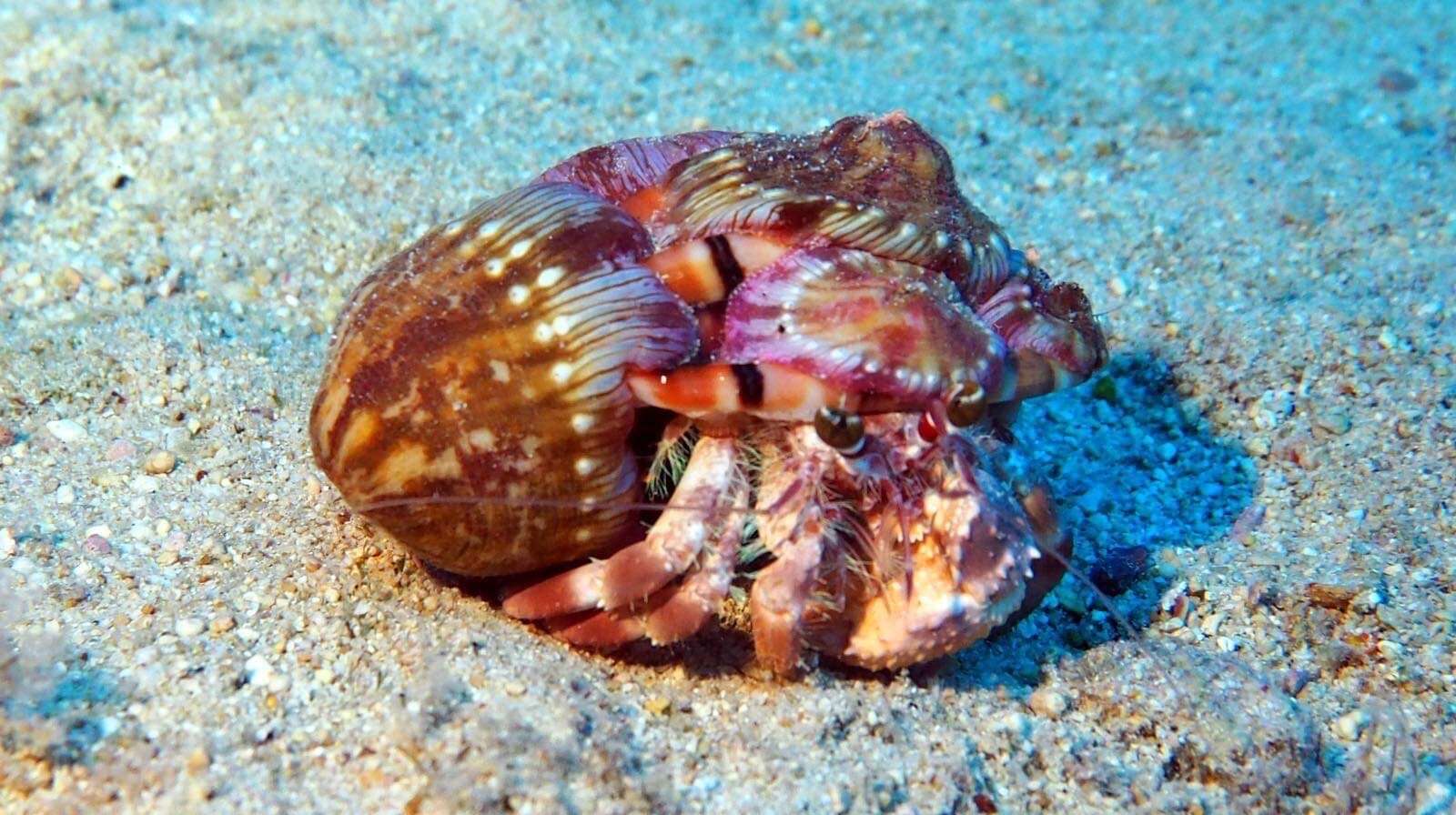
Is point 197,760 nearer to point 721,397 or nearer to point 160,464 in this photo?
point 160,464

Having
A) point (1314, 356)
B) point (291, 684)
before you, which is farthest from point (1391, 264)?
point (291, 684)

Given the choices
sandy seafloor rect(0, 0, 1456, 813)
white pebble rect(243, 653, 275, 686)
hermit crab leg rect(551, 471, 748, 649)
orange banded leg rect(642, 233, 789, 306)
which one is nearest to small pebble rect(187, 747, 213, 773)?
sandy seafloor rect(0, 0, 1456, 813)

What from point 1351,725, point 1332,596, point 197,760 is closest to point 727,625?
point 197,760

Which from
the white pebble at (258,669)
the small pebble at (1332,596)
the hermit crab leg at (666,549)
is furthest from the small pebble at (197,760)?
the small pebble at (1332,596)

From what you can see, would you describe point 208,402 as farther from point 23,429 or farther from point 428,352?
point 428,352

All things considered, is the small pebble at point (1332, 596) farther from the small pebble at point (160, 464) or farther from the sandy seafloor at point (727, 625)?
the small pebble at point (160, 464)

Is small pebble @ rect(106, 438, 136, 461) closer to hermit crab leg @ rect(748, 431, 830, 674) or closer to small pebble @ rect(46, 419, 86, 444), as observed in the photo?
small pebble @ rect(46, 419, 86, 444)
